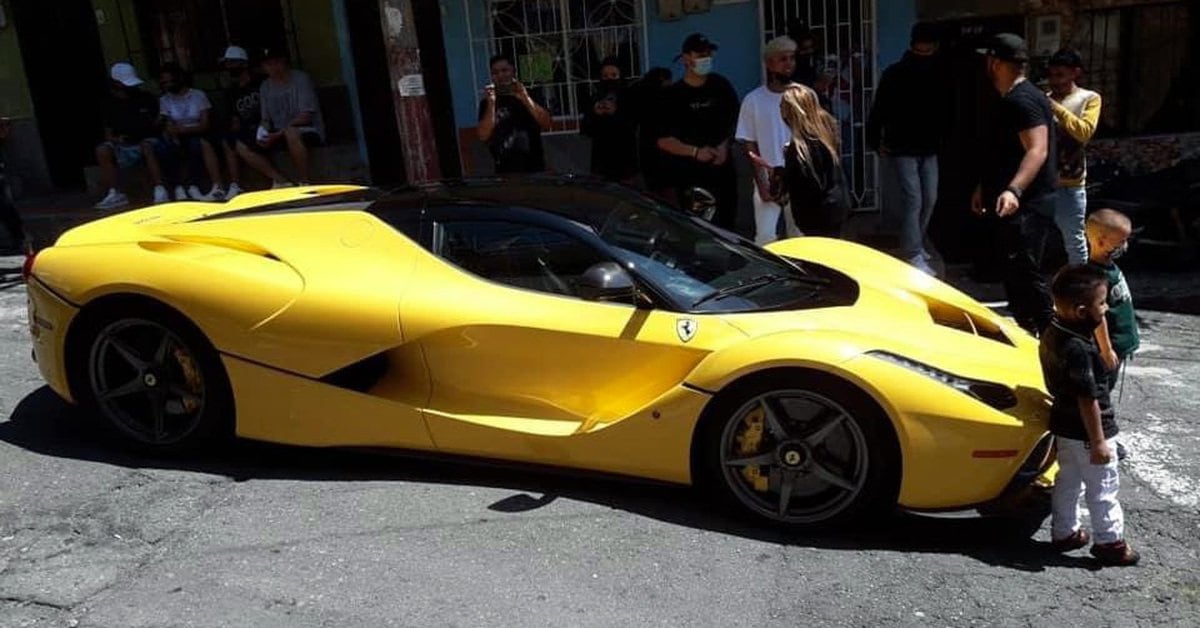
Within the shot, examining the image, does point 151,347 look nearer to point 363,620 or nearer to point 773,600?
point 363,620

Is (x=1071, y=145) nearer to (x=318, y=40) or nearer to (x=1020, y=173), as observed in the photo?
(x=1020, y=173)

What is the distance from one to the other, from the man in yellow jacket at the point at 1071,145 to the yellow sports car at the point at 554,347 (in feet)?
5.15

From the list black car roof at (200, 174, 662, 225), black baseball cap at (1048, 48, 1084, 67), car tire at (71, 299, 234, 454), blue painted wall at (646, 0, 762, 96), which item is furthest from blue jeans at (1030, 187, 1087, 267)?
car tire at (71, 299, 234, 454)

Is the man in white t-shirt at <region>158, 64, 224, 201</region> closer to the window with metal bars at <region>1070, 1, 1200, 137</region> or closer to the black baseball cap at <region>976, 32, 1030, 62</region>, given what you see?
the black baseball cap at <region>976, 32, 1030, 62</region>

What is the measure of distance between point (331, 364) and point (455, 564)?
99cm

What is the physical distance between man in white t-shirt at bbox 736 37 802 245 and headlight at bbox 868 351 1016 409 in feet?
9.34

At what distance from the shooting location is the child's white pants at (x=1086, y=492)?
3264 millimetres

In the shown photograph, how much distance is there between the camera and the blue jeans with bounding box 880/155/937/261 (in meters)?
6.69

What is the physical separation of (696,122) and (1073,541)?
386 centimetres

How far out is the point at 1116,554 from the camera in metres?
3.28

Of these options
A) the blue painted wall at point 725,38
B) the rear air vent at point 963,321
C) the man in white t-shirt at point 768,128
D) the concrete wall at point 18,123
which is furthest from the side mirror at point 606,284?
the concrete wall at point 18,123

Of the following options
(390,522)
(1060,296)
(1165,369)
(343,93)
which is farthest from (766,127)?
(343,93)

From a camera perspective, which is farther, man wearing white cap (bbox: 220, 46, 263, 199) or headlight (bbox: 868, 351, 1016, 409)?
man wearing white cap (bbox: 220, 46, 263, 199)

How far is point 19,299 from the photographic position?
739 centimetres
